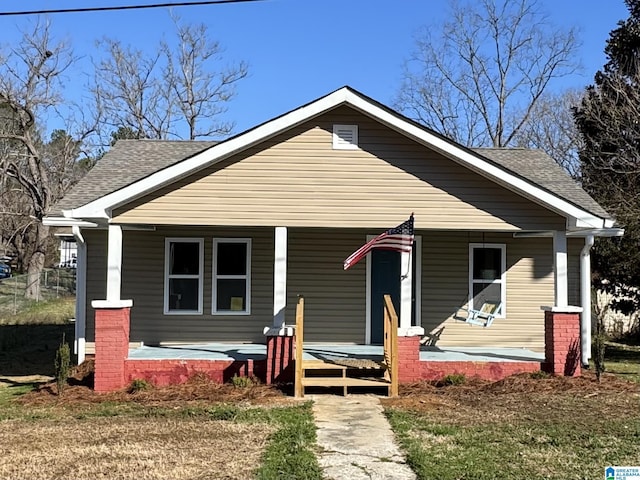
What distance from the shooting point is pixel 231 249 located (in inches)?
496

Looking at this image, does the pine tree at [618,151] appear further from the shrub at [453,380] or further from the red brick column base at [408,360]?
the red brick column base at [408,360]

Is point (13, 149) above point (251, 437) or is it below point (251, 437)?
above

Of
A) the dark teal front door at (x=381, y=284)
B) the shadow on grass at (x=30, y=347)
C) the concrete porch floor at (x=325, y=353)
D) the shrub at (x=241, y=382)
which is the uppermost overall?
the dark teal front door at (x=381, y=284)

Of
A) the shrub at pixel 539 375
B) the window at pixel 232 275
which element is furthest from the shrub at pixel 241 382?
the shrub at pixel 539 375

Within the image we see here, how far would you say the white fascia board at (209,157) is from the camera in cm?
1000

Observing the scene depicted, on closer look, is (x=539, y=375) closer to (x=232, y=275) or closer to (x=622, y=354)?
(x=232, y=275)

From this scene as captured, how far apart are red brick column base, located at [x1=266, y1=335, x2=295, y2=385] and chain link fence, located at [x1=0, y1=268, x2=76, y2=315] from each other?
18297 millimetres

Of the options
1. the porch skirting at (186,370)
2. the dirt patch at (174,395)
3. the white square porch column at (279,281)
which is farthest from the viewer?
the white square porch column at (279,281)

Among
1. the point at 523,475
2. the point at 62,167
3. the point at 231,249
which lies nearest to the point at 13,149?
the point at 62,167

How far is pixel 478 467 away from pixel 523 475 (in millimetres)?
407

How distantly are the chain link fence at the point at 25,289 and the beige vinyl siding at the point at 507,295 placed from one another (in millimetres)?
18454

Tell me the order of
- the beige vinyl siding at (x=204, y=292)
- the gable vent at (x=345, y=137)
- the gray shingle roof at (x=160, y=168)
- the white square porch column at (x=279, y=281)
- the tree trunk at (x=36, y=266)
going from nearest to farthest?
the white square porch column at (x=279, y=281) < the gable vent at (x=345, y=137) < the gray shingle roof at (x=160, y=168) < the beige vinyl siding at (x=204, y=292) < the tree trunk at (x=36, y=266)

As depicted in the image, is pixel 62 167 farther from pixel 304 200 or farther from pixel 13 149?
pixel 304 200

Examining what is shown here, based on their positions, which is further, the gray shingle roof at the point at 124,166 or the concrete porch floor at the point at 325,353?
the gray shingle roof at the point at 124,166
